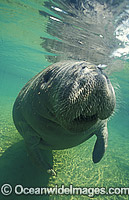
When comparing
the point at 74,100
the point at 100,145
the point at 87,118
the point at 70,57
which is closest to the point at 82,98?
the point at 74,100

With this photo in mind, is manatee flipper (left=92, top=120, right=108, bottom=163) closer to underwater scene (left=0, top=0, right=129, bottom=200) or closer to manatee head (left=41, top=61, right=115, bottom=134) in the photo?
underwater scene (left=0, top=0, right=129, bottom=200)

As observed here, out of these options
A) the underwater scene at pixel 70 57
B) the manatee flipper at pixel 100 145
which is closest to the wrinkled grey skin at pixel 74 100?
the underwater scene at pixel 70 57

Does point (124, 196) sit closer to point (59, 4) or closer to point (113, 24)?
point (113, 24)

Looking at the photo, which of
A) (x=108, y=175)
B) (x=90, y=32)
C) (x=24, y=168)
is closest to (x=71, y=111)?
(x=24, y=168)

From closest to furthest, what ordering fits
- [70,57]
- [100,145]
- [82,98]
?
[82,98], [100,145], [70,57]

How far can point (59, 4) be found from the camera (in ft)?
25.4

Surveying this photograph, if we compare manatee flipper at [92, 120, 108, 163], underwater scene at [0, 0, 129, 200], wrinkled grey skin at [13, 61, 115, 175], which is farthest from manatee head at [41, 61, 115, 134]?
manatee flipper at [92, 120, 108, 163]

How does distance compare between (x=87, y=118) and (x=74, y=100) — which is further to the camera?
(x=87, y=118)

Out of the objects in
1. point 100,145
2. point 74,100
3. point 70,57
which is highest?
point 70,57

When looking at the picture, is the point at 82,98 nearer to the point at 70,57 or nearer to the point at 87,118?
the point at 87,118

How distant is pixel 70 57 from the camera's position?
15297 millimetres

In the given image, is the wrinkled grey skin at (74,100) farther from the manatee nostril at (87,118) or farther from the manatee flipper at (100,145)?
the manatee flipper at (100,145)

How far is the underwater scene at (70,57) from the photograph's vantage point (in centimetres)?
380

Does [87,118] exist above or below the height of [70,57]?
below
